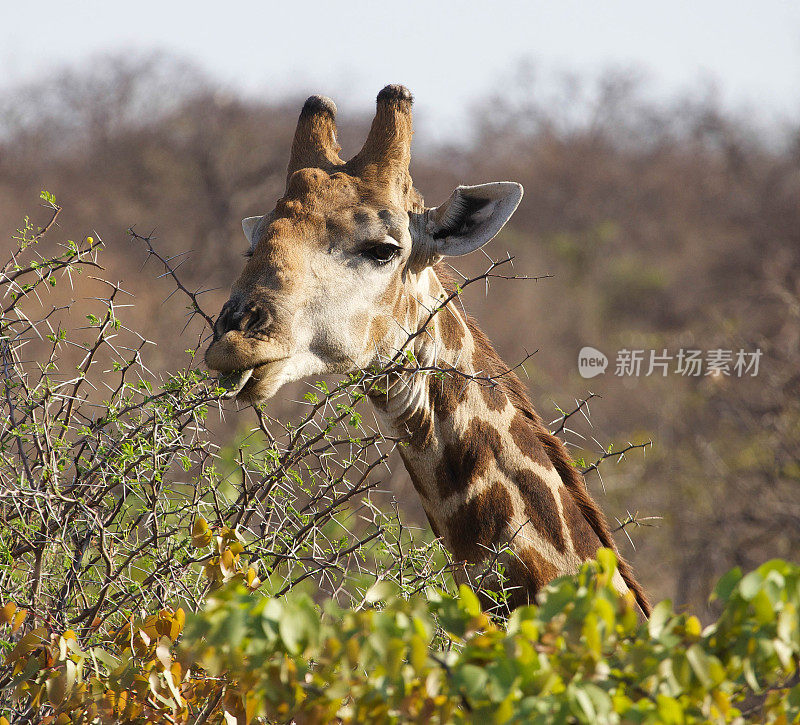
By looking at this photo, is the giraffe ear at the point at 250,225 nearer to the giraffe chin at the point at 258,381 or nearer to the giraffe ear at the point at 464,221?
the giraffe ear at the point at 464,221

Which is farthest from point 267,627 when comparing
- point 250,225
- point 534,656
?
point 250,225

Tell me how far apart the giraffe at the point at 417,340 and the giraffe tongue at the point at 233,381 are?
0.31 ft

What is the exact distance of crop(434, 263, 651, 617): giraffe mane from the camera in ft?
11.4

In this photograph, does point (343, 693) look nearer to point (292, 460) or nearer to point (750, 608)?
point (750, 608)

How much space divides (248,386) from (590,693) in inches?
65.6

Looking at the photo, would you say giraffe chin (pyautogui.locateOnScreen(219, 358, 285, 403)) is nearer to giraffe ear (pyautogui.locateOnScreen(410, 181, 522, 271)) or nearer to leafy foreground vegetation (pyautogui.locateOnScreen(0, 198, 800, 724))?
leafy foreground vegetation (pyautogui.locateOnScreen(0, 198, 800, 724))

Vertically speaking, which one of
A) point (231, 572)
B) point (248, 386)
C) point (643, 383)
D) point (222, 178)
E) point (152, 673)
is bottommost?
point (152, 673)

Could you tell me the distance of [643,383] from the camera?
13.7 metres

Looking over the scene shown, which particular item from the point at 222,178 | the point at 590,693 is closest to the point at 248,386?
the point at 590,693

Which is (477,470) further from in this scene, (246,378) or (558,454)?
(246,378)

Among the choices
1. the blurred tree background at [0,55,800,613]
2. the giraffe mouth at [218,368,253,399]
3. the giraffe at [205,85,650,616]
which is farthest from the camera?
the blurred tree background at [0,55,800,613]

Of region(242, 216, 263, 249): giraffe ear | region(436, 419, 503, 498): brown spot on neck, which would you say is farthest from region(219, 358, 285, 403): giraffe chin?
region(242, 216, 263, 249): giraffe ear

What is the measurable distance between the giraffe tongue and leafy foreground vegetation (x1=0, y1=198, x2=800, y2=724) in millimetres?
77

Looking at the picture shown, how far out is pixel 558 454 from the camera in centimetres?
358
